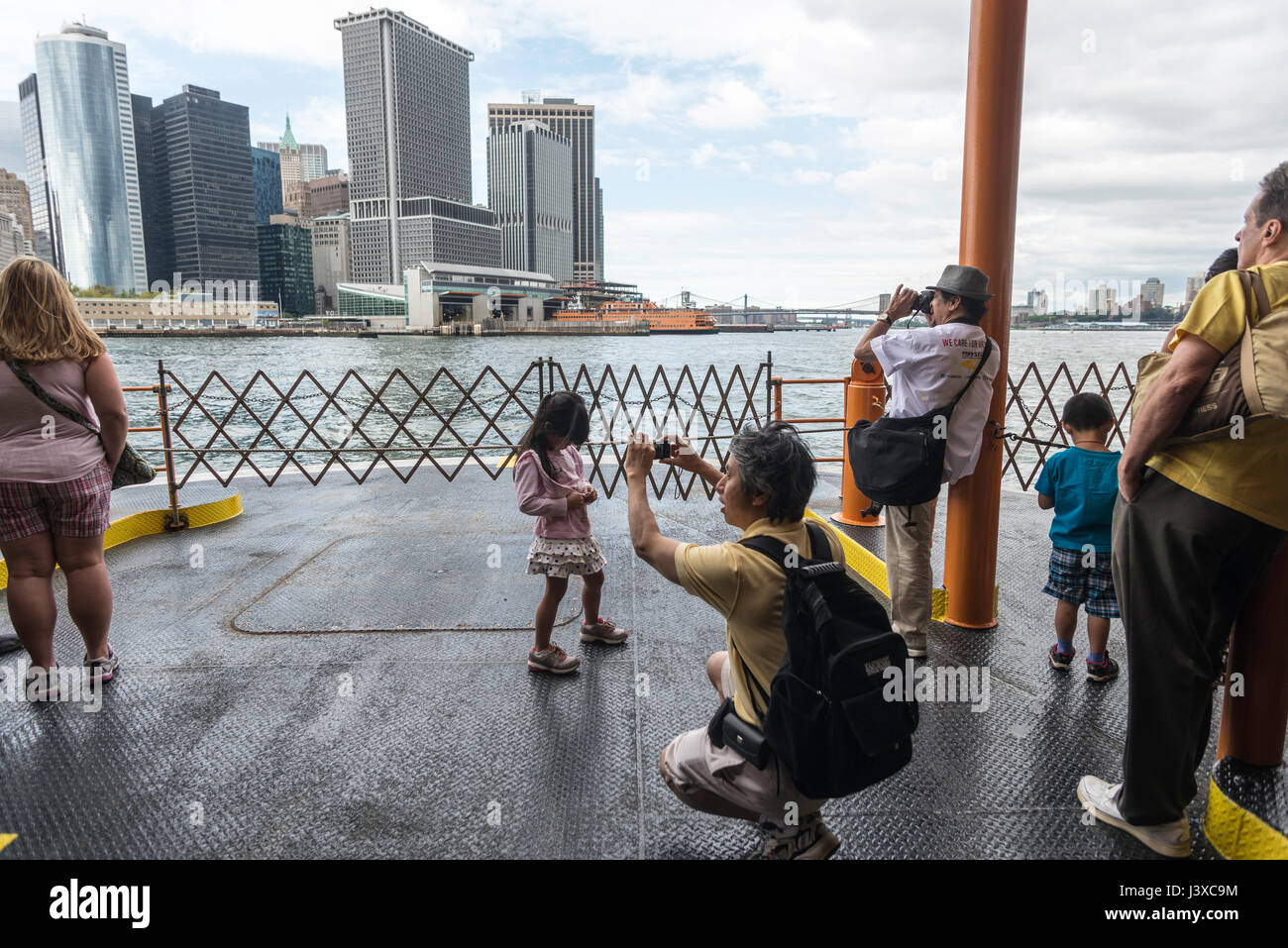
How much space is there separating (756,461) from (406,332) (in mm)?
84596

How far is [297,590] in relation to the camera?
4172 mm

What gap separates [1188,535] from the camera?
5.69 feet

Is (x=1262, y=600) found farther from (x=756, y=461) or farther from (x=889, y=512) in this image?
(x=756, y=461)

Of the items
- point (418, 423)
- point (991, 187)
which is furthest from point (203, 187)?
point (991, 187)

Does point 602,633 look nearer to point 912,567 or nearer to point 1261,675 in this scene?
point 912,567

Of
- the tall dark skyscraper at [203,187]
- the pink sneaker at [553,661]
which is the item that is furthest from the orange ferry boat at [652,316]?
the pink sneaker at [553,661]

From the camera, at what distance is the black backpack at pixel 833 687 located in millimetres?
1493

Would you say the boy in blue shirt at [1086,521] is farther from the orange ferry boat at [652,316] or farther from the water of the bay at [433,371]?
the orange ferry boat at [652,316]

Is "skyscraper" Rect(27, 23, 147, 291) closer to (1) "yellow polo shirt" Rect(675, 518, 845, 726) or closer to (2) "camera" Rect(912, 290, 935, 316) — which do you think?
(2) "camera" Rect(912, 290, 935, 316)

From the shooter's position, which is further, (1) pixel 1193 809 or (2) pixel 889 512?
(2) pixel 889 512

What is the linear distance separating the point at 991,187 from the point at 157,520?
6001mm

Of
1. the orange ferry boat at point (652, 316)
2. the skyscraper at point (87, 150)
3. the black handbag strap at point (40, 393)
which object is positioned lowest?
the black handbag strap at point (40, 393)

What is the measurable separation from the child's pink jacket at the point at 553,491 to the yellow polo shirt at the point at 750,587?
52.6 inches
